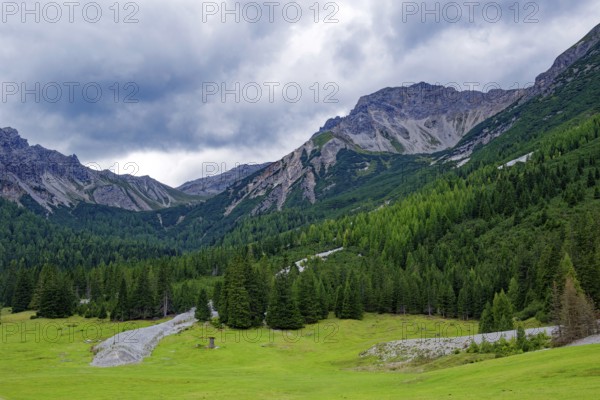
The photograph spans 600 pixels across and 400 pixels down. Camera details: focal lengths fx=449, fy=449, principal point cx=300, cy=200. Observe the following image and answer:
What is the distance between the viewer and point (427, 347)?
6072 centimetres

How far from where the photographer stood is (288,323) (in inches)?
4119

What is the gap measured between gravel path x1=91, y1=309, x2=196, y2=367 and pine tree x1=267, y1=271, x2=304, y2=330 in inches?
744

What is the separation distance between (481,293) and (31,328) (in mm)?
112934

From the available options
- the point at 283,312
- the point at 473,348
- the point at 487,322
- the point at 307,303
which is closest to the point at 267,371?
the point at 473,348

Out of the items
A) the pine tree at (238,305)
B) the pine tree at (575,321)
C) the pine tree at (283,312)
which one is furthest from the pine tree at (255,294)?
the pine tree at (575,321)

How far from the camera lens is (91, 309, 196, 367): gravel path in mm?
62438

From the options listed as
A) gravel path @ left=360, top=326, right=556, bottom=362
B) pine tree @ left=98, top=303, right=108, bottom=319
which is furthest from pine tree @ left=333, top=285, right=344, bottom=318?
pine tree @ left=98, top=303, right=108, bottom=319

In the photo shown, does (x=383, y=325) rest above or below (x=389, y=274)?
below

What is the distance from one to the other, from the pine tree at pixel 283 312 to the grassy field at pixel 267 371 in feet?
11.9

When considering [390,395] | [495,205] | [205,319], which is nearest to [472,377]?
[390,395]

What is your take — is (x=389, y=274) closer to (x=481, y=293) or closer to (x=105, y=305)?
(x=481, y=293)

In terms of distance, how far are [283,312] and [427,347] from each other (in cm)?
4982

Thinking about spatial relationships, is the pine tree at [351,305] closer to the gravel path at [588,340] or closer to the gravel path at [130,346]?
the gravel path at [130,346]

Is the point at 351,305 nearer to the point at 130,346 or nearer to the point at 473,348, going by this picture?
the point at 130,346
